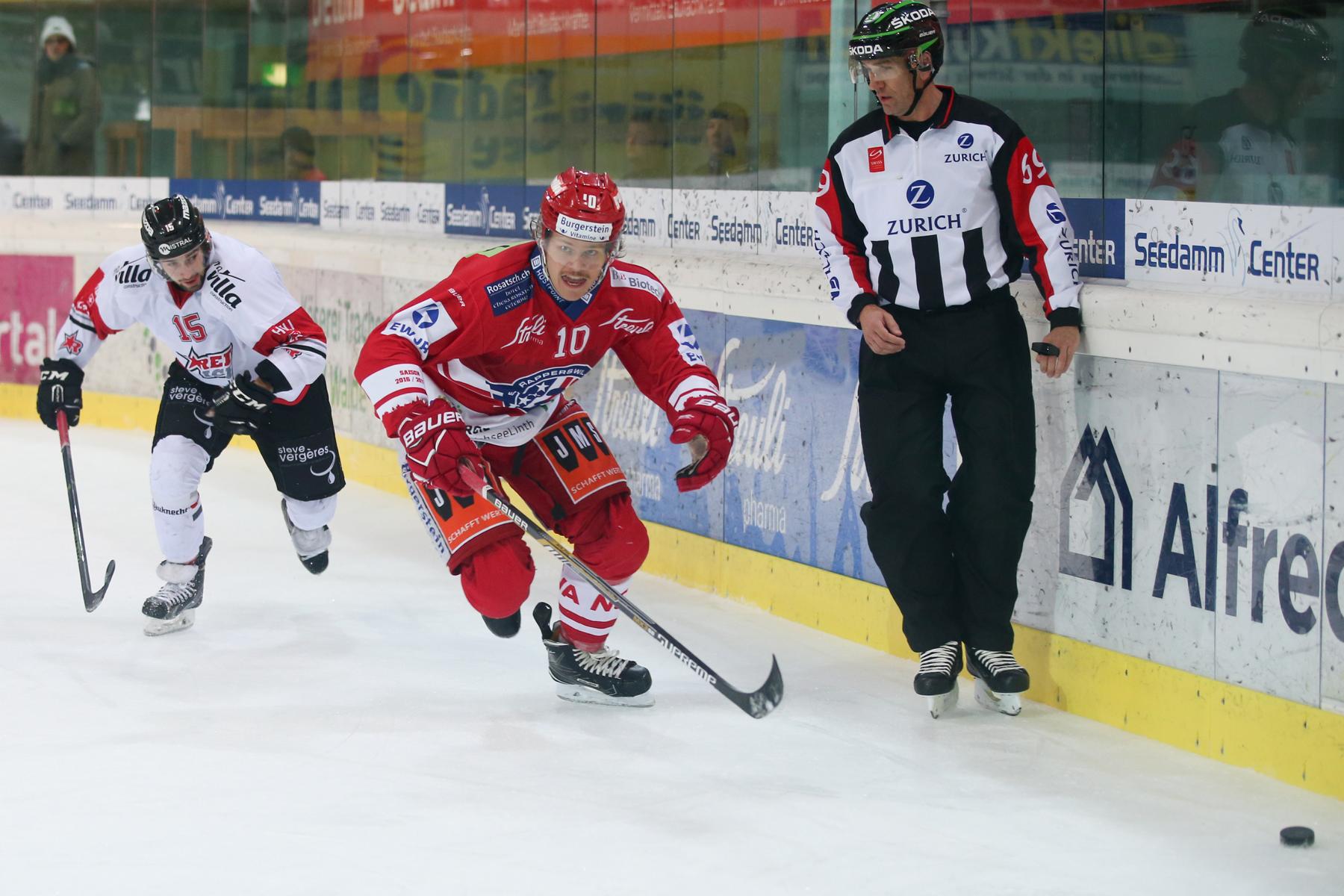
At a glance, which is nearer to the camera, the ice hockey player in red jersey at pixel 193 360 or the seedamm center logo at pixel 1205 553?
the seedamm center logo at pixel 1205 553

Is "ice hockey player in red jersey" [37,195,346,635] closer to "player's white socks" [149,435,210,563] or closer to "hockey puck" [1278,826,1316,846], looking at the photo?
"player's white socks" [149,435,210,563]

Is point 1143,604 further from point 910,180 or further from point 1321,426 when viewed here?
point 910,180

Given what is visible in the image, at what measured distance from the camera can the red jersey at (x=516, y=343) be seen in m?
3.76

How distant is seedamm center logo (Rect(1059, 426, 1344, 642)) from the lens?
3348 mm

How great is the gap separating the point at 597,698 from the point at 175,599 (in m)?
1.39

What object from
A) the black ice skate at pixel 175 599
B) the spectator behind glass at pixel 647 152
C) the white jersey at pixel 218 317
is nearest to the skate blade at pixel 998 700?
the white jersey at pixel 218 317

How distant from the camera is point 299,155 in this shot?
27.9 feet

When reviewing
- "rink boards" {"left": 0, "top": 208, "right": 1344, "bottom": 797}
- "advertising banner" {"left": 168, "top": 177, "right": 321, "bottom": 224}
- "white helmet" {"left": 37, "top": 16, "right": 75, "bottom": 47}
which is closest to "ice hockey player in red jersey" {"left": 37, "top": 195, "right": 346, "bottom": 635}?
"rink boards" {"left": 0, "top": 208, "right": 1344, "bottom": 797}

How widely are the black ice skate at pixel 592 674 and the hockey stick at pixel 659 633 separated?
0.18m

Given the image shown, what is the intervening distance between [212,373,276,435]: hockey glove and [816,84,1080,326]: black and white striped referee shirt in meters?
1.61

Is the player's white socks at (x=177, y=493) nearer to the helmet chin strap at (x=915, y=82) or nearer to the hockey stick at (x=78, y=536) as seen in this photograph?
the hockey stick at (x=78, y=536)

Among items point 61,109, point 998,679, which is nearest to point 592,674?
point 998,679

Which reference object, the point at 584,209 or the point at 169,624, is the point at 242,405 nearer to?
the point at 169,624

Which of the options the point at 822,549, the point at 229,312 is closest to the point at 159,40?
the point at 229,312
